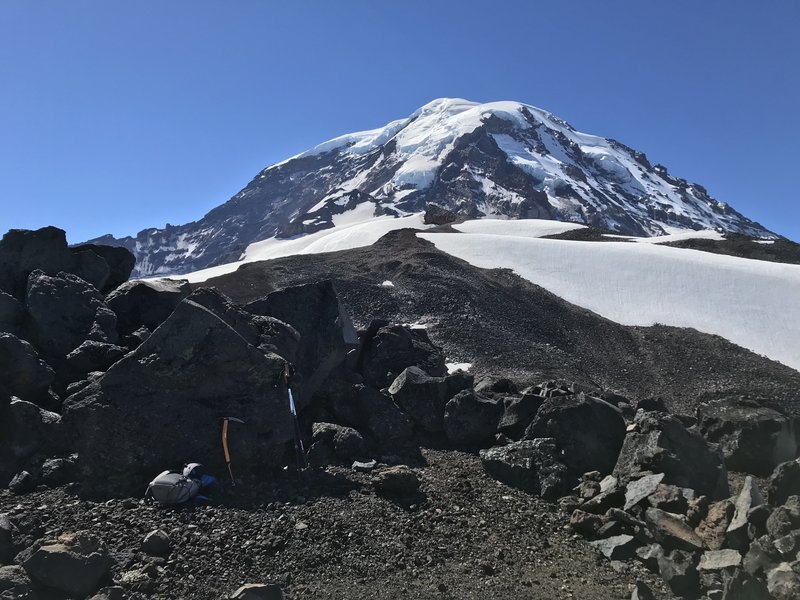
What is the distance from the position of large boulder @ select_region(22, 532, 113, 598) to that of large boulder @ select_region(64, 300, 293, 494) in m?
2.44

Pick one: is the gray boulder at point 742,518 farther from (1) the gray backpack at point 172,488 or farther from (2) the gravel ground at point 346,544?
(1) the gray backpack at point 172,488

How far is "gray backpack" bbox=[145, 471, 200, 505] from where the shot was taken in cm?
961

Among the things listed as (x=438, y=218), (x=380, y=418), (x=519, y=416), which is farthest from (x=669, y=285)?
(x=438, y=218)

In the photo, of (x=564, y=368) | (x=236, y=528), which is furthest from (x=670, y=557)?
(x=564, y=368)

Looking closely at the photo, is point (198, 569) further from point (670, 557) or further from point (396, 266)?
point (396, 266)

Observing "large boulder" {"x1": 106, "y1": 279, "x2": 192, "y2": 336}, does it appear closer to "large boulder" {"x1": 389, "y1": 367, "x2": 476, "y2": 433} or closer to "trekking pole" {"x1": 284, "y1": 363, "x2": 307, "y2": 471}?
"trekking pole" {"x1": 284, "y1": 363, "x2": 307, "y2": 471}

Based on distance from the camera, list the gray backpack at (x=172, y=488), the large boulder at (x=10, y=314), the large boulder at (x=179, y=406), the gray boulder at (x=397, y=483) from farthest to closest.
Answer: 1. the large boulder at (x=10, y=314)
2. the gray boulder at (x=397, y=483)
3. the large boulder at (x=179, y=406)
4. the gray backpack at (x=172, y=488)

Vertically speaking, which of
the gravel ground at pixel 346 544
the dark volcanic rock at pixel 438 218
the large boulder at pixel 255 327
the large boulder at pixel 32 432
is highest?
the dark volcanic rock at pixel 438 218

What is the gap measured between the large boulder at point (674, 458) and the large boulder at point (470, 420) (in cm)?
337

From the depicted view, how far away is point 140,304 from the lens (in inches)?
605

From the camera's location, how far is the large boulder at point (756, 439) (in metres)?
11.9

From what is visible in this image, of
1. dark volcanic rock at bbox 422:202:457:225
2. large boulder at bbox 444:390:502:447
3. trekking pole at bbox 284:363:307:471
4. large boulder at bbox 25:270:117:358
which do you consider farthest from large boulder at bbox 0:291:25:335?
dark volcanic rock at bbox 422:202:457:225

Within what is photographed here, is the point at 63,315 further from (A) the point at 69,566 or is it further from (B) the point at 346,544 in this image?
(B) the point at 346,544

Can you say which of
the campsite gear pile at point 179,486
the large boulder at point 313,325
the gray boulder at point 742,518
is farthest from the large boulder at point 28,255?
the gray boulder at point 742,518
